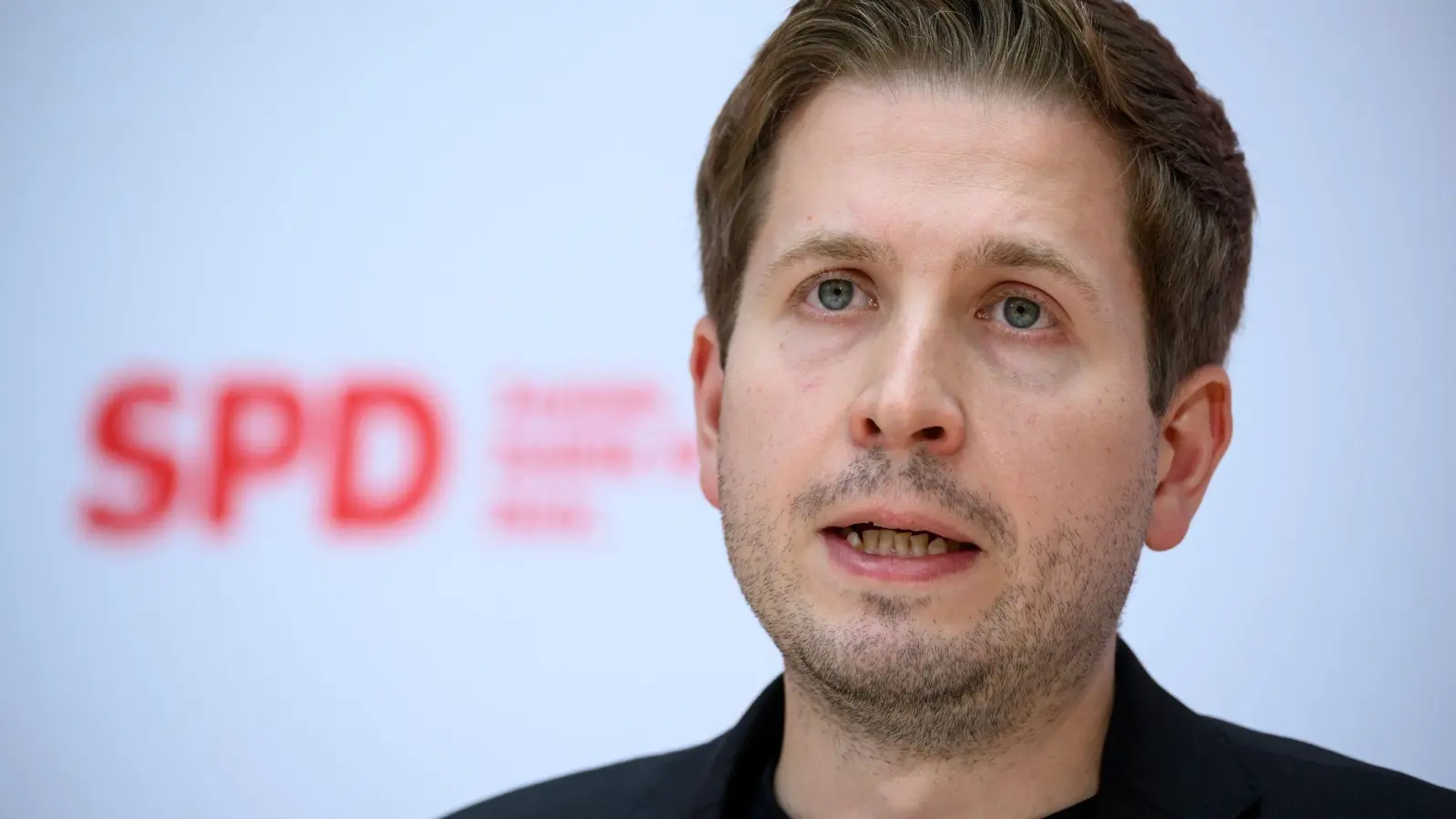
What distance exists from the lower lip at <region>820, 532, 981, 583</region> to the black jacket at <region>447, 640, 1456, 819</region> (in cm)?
34

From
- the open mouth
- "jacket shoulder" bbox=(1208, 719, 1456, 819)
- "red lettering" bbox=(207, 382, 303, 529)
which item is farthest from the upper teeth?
"red lettering" bbox=(207, 382, 303, 529)

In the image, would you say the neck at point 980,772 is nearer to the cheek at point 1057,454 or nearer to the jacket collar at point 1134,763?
the jacket collar at point 1134,763

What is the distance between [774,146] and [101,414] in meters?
1.73

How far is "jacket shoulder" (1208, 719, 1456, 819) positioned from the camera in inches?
65.6

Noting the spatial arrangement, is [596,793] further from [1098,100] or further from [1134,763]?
[1098,100]

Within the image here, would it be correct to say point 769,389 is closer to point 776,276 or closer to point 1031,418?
point 776,276

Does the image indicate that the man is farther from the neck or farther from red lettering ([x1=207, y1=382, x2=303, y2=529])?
red lettering ([x1=207, y1=382, x2=303, y2=529])

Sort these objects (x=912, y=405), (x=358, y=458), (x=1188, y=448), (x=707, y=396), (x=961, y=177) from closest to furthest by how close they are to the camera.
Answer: (x=912, y=405) → (x=961, y=177) → (x=1188, y=448) → (x=707, y=396) → (x=358, y=458)

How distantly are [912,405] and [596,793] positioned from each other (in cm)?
90

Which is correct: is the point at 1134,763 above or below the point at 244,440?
below

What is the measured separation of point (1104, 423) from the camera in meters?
1.64

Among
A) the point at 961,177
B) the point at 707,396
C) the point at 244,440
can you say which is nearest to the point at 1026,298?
the point at 961,177

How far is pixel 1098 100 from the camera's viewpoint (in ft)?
5.63

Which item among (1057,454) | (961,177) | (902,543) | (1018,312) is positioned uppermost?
(961,177)
